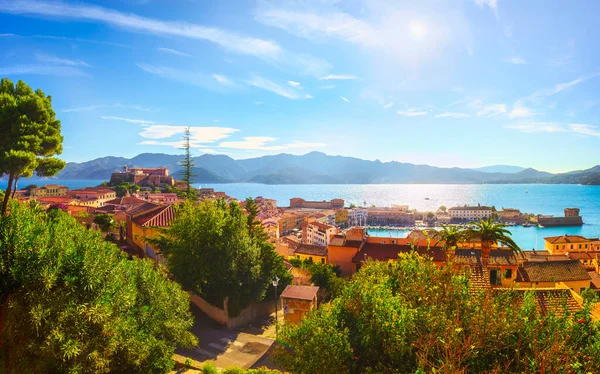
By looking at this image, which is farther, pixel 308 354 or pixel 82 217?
pixel 82 217

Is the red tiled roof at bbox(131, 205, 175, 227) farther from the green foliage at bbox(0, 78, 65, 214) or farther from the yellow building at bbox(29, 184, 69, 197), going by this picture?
the yellow building at bbox(29, 184, 69, 197)

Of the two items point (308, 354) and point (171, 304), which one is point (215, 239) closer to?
point (171, 304)

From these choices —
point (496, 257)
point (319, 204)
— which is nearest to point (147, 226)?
point (496, 257)

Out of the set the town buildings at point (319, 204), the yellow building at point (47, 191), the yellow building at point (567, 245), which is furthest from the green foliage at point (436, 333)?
the town buildings at point (319, 204)

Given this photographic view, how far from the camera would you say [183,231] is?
20984 millimetres

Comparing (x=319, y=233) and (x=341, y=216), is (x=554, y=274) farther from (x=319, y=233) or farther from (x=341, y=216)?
(x=341, y=216)

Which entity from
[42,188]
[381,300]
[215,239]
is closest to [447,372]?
[381,300]

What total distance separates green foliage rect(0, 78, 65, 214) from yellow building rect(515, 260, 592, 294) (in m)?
32.5

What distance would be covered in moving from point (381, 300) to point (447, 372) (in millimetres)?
2911

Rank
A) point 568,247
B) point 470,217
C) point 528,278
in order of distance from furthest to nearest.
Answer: point 470,217 < point 568,247 < point 528,278

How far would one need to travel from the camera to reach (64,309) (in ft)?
29.8

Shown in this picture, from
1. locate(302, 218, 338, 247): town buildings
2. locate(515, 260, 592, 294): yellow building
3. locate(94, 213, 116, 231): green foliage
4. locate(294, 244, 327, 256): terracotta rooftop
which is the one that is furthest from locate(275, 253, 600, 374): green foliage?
locate(302, 218, 338, 247): town buildings

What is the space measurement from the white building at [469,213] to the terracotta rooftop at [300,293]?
141959mm

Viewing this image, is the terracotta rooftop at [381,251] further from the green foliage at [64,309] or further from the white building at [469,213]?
the white building at [469,213]
